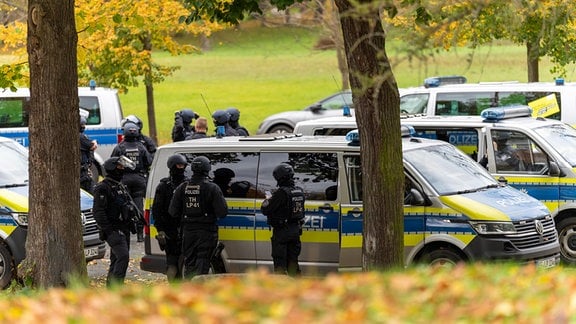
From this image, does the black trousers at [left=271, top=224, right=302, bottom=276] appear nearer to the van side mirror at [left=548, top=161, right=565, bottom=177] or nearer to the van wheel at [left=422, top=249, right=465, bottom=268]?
the van wheel at [left=422, top=249, right=465, bottom=268]

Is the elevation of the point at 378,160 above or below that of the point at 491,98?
below

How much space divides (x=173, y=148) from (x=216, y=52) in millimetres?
63074

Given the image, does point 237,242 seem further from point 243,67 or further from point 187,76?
point 243,67

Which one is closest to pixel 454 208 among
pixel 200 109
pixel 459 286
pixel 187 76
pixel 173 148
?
pixel 173 148

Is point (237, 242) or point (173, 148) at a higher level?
point (173, 148)

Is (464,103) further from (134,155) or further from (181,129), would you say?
(134,155)

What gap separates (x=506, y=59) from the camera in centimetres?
5138

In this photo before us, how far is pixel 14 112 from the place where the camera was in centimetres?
2162

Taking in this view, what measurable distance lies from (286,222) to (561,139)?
4.45 meters

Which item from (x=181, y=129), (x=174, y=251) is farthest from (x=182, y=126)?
(x=174, y=251)

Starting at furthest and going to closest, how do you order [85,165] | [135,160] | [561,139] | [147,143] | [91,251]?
[85,165] < [147,143] < [135,160] < [561,139] < [91,251]

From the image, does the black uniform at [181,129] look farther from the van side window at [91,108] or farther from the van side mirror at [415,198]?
the van side mirror at [415,198]

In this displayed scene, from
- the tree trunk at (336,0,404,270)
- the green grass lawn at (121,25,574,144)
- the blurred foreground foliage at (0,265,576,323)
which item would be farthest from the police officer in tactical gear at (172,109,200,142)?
the green grass lawn at (121,25,574,144)

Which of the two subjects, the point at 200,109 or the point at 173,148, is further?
the point at 200,109
